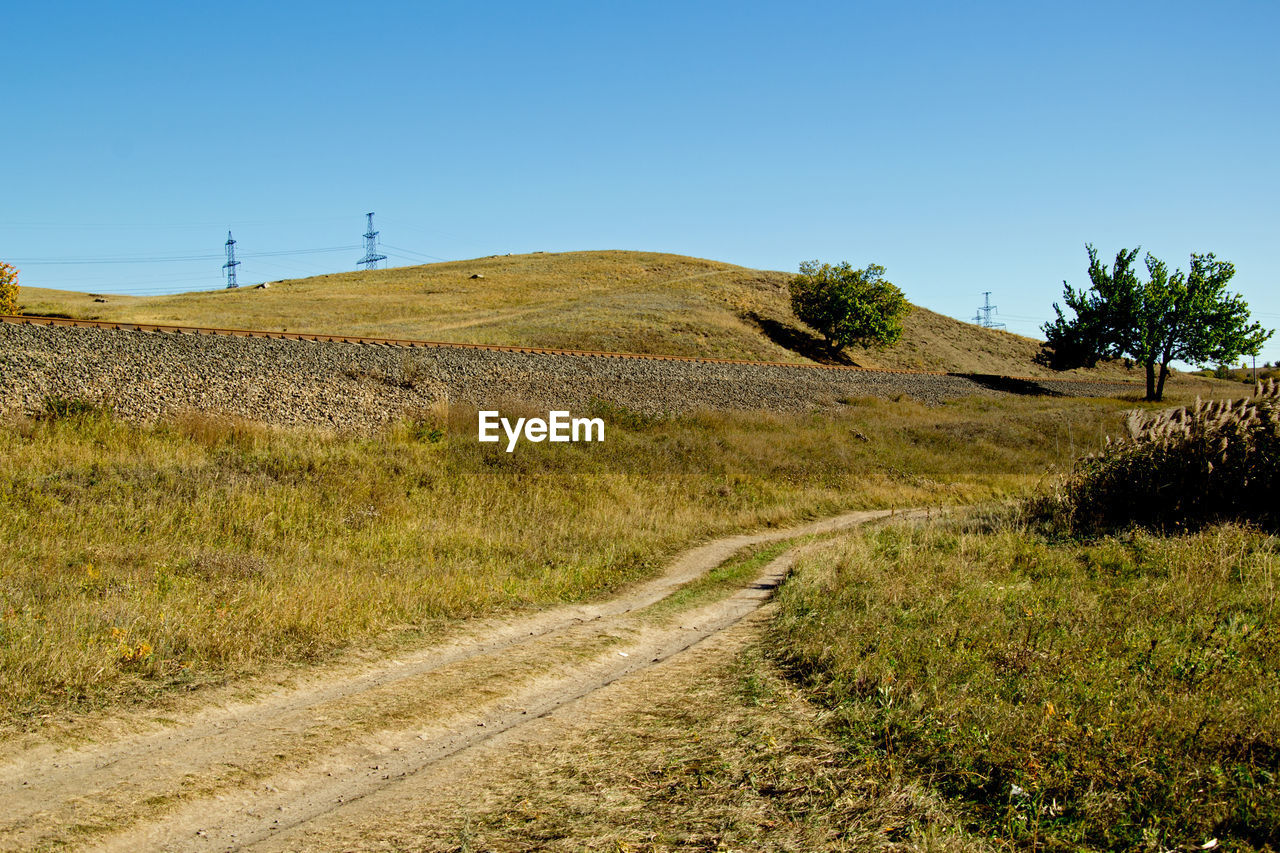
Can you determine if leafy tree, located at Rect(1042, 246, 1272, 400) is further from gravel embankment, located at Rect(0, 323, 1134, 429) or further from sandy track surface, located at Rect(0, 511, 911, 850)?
sandy track surface, located at Rect(0, 511, 911, 850)

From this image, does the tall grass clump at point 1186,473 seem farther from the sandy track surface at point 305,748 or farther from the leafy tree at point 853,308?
the leafy tree at point 853,308

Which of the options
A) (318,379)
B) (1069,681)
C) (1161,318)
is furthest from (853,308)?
(1069,681)

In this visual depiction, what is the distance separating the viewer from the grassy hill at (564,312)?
148 ft

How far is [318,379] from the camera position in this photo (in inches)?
818

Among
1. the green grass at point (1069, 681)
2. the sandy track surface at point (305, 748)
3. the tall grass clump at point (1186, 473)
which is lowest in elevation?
the sandy track surface at point (305, 748)

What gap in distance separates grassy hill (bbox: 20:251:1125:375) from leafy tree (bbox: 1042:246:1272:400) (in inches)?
578

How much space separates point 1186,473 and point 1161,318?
41965mm

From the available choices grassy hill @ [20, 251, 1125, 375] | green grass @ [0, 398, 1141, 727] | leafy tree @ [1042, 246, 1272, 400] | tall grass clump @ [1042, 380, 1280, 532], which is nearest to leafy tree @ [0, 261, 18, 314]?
grassy hill @ [20, 251, 1125, 375]

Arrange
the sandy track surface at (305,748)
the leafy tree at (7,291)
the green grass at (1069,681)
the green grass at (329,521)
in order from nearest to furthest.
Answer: the green grass at (1069,681), the sandy track surface at (305,748), the green grass at (329,521), the leafy tree at (7,291)

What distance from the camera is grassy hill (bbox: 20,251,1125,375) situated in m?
45.2

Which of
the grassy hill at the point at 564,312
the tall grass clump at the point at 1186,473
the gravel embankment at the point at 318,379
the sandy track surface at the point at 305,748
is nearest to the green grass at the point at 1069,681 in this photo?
the tall grass clump at the point at 1186,473

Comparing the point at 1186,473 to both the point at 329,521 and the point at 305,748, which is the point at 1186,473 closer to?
the point at 305,748

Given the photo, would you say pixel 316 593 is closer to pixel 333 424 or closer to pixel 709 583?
pixel 709 583

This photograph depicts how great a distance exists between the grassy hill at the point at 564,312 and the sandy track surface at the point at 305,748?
99.9 ft
